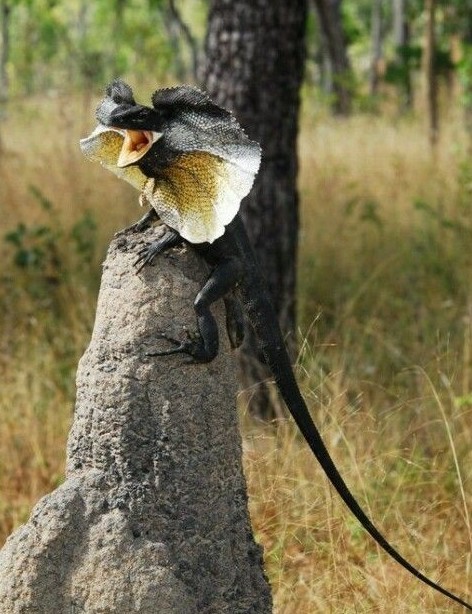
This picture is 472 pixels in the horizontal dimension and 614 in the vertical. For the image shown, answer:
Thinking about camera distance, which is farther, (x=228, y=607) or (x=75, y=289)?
(x=75, y=289)

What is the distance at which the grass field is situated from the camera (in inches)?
128

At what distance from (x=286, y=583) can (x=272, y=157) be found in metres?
2.29

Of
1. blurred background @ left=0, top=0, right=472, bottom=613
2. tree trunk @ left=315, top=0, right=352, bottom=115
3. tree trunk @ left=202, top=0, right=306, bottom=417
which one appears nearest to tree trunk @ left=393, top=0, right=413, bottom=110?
tree trunk @ left=315, top=0, right=352, bottom=115

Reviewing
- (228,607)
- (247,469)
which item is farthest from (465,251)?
(228,607)

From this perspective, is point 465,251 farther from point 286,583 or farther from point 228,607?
point 228,607

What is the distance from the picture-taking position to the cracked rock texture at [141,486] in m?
2.31

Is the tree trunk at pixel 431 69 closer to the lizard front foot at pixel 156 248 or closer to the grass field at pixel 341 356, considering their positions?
the grass field at pixel 341 356

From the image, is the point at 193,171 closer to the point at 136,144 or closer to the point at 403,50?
the point at 136,144

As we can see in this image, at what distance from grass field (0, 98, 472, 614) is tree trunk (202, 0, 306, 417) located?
0.33 meters

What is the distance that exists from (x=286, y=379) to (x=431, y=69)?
8414 mm

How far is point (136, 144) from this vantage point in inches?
90.6

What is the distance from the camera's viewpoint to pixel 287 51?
4.86 m

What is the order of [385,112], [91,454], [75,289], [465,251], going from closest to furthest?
[91,454] < [75,289] < [465,251] < [385,112]

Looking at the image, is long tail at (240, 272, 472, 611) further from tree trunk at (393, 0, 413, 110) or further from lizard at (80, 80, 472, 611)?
tree trunk at (393, 0, 413, 110)
